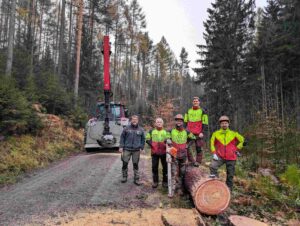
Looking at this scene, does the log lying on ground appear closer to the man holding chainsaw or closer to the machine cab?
the man holding chainsaw

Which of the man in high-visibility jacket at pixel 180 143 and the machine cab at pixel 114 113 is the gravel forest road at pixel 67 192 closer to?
the man in high-visibility jacket at pixel 180 143

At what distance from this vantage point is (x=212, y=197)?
569 cm

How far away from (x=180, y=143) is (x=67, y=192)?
2853 mm

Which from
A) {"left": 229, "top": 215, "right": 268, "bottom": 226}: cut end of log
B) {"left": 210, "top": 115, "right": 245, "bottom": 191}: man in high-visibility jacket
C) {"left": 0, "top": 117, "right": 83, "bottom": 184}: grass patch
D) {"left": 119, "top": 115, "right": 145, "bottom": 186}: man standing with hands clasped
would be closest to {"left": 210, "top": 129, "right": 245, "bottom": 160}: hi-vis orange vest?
{"left": 210, "top": 115, "right": 245, "bottom": 191}: man in high-visibility jacket

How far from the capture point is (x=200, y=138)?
809 cm

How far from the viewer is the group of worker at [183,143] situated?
680cm

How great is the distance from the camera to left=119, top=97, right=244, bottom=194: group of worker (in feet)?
22.3

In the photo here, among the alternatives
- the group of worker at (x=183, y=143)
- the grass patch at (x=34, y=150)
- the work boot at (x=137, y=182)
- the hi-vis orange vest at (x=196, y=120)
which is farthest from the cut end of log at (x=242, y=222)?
the grass patch at (x=34, y=150)

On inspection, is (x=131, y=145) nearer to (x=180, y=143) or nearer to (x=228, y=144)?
(x=180, y=143)

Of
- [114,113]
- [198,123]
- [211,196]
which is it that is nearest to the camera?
[211,196]

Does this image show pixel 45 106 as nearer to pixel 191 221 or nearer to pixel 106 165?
pixel 106 165

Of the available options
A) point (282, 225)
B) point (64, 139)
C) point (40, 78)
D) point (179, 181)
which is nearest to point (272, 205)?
point (282, 225)

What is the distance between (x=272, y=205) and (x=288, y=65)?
65.7 feet

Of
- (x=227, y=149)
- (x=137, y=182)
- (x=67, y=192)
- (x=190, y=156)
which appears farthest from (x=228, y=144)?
(x=67, y=192)
